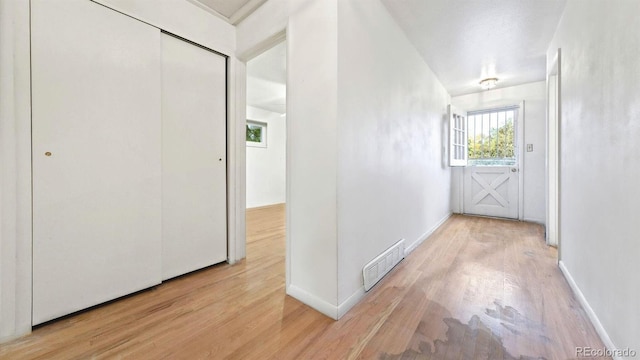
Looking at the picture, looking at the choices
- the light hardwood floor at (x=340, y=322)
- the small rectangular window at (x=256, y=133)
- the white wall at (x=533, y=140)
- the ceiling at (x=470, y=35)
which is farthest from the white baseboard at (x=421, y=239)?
the small rectangular window at (x=256, y=133)

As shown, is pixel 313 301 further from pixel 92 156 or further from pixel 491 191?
pixel 491 191

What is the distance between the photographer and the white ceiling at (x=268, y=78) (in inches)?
122

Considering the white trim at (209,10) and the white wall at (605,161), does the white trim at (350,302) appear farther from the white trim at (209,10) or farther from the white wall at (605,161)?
the white trim at (209,10)

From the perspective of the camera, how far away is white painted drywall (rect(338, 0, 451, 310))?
5.21 ft

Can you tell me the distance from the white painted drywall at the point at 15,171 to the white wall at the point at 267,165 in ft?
14.2

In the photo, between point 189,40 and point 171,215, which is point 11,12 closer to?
point 189,40

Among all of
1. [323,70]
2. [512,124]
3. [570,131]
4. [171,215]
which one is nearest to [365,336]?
[323,70]

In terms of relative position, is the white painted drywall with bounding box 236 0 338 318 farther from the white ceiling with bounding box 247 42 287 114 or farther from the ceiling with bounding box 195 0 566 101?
the white ceiling with bounding box 247 42 287 114

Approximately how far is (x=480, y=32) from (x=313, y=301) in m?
3.06

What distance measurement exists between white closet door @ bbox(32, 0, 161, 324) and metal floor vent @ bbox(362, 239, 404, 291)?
65.9 inches

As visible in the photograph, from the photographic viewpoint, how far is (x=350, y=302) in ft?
5.32

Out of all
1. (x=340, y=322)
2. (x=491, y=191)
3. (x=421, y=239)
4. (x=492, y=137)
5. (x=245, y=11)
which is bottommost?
(x=340, y=322)

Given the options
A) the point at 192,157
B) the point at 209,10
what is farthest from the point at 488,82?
the point at 192,157

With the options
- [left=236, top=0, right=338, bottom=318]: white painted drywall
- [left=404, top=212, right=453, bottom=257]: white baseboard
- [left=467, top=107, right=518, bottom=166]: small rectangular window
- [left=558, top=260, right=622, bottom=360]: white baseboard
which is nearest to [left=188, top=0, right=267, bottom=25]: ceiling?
[left=236, top=0, right=338, bottom=318]: white painted drywall
